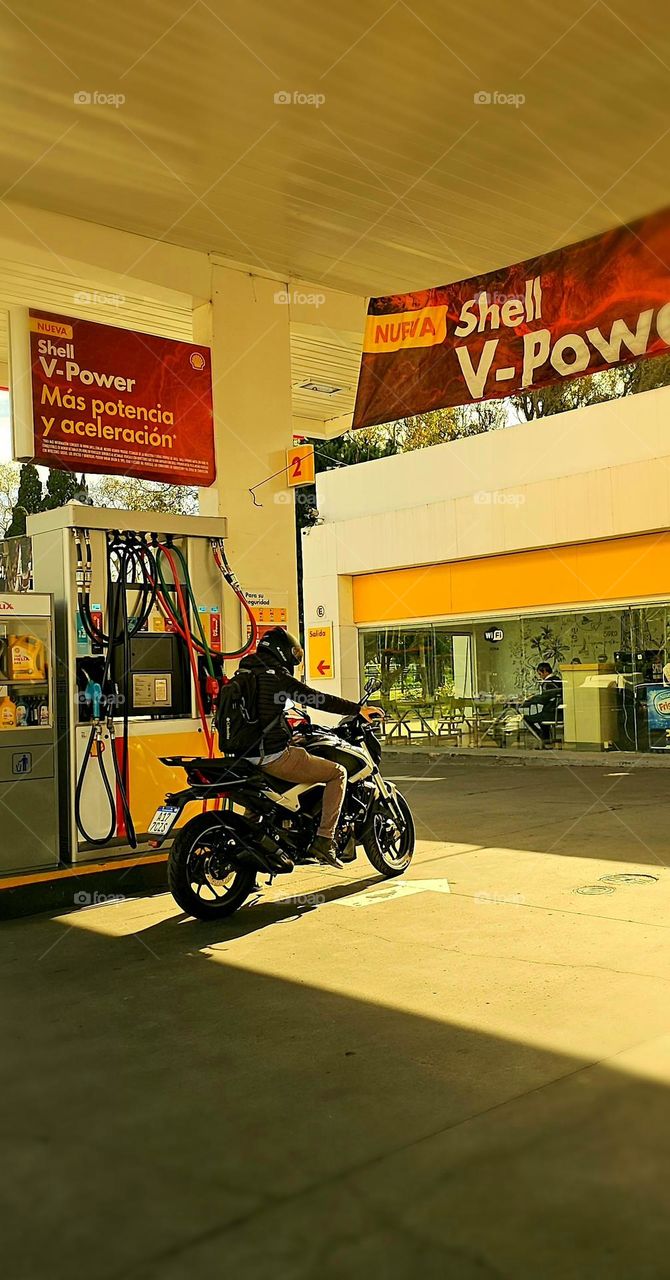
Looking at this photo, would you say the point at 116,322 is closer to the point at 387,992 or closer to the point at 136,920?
the point at 136,920

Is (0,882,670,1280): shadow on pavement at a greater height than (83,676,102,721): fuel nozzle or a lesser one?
lesser

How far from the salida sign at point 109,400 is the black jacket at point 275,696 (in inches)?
85.2

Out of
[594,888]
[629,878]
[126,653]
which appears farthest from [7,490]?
[594,888]

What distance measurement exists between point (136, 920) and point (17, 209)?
5268mm

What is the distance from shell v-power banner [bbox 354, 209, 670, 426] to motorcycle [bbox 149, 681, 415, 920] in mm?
2927

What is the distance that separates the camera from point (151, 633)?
28.6 feet

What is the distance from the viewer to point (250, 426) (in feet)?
31.8

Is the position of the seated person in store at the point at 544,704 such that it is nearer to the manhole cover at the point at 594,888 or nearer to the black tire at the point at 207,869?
the manhole cover at the point at 594,888

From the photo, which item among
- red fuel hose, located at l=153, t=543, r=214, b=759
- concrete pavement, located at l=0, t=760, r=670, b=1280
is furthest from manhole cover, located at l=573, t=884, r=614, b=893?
red fuel hose, located at l=153, t=543, r=214, b=759

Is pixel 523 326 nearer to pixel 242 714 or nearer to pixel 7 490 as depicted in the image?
pixel 242 714

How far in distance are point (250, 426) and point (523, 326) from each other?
7.84 feet

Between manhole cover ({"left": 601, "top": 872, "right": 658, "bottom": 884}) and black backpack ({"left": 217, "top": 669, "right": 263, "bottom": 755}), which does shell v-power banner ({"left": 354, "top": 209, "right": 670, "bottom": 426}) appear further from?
manhole cover ({"left": 601, "top": 872, "right": 658, "bottom": 884})

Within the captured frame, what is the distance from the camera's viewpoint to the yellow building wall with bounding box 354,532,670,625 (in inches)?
718

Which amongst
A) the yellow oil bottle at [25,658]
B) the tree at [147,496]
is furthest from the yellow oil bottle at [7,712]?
the tree at [147,496]
